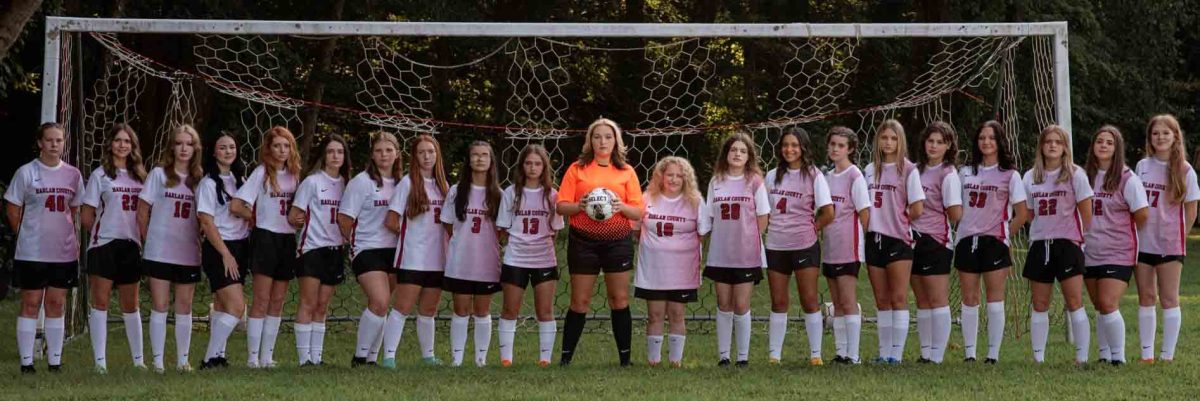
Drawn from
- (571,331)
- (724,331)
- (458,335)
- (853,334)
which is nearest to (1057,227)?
(853,334)

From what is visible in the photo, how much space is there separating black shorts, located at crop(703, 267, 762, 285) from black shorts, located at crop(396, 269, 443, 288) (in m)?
1.58

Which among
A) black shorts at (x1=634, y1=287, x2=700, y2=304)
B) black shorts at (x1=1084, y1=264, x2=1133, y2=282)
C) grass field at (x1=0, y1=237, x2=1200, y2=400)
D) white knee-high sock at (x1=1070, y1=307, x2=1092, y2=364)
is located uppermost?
black shorts at (x1=1084, y1=264, x2=1133, y2=282)

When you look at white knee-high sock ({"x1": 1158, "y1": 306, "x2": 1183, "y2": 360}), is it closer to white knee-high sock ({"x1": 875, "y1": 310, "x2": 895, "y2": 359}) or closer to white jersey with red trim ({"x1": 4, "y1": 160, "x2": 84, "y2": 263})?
white knee-high sock ({"x1": 875, "y1": 310, "x2": 895, "y2": 359})

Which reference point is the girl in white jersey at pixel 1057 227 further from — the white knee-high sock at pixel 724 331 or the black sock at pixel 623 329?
the black sock at pixel 623 329

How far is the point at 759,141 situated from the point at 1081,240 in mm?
10281

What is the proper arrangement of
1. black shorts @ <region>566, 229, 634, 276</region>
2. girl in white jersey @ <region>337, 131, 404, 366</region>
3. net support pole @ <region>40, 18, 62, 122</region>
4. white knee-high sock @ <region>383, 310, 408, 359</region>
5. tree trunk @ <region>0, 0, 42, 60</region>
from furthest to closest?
net support pole @ <region>40, 18, 62, 122</region> < tree trunk @ <region>0, 0, 42, 60</region> < white knee-high sock @ <region>383, 310, 408, 359</region> < girl in white jersey @ <region>337, 131, 404, 366</region> < black shorts @ <region>566, 229, 634, 276</region>

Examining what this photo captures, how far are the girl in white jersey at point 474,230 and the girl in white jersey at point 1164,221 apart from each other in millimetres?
3741

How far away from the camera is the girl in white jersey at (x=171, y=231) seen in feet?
26.8

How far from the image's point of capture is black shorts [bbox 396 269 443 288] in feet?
27.1

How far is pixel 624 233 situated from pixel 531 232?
0.56 meters

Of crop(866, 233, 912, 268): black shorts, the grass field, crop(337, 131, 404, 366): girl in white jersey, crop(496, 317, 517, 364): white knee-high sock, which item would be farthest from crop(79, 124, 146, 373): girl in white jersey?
crop(866, 233, 912, 268): black shorts

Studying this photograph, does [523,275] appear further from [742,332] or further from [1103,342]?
[1103,342]

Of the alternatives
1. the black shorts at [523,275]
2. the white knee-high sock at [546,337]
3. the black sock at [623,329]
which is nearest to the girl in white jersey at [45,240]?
the black shorts at [523,275]

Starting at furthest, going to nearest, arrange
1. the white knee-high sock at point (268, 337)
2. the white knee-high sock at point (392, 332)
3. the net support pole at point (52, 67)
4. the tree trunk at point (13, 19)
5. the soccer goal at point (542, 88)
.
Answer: the soccer goal at point (542, 88) → the net support pole at point (52, 67) → the tree trunk at point (13, 19) → the white knee-high sock at point (268, 337) → the white knee-high sock at point (392, 332)
